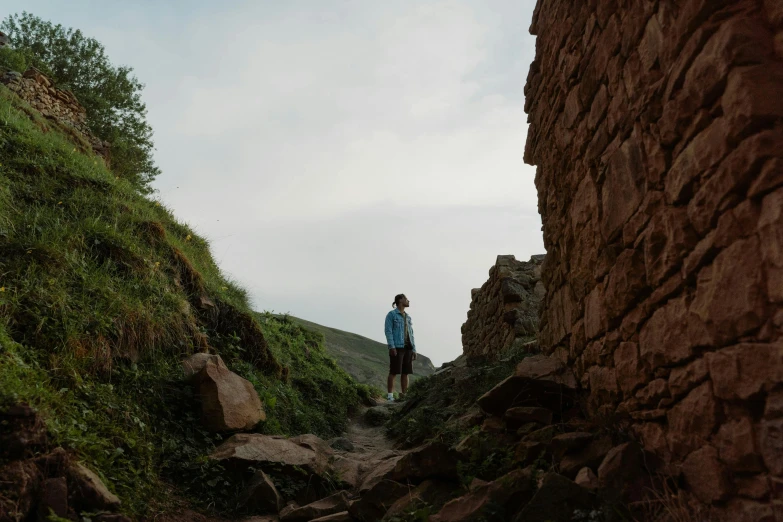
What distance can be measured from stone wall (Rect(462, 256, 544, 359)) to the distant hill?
4.87 meters

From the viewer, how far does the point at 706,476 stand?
7.57ft

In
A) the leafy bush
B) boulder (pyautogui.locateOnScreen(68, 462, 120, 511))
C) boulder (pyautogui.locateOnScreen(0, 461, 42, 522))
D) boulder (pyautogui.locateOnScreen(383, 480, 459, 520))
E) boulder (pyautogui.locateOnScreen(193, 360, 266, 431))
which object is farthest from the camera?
the leafy bush

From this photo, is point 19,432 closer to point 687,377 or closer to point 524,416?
point 524,416

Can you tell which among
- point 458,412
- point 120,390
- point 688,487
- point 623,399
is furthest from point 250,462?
point 688,487

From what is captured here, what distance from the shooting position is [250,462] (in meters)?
4.86

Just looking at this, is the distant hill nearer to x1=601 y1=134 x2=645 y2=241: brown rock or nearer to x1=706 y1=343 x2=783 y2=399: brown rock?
x1=601 y1=134 x2=645 y2=241: brown rock

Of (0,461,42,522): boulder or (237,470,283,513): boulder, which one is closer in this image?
(0,461,42,522): boulder

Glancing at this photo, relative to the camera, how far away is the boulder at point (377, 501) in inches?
152

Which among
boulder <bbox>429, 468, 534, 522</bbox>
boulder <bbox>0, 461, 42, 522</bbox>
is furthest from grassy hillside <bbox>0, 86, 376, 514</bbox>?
boulder <bbox>429, 468, 534, 522</bbox>

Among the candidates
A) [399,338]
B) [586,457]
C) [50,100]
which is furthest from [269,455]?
[50,100]

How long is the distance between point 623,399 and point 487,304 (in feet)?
23.5

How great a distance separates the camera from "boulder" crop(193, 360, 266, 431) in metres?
5.34

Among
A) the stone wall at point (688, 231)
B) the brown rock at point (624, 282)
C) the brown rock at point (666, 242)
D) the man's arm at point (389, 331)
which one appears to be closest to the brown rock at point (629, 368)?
the stone wall at point (688, 231)

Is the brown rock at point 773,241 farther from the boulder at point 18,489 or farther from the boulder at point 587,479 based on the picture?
the boulder at point 18,489
